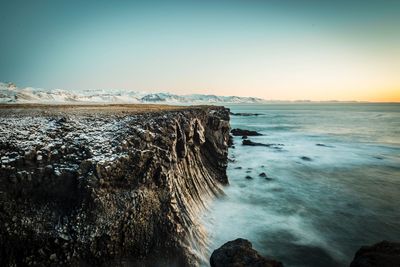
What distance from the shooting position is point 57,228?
9.06 metres

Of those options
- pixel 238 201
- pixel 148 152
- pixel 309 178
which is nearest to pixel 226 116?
pixel 238 201

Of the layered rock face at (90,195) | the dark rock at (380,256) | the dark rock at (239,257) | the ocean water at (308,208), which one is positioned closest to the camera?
the dark rock at (380,256)

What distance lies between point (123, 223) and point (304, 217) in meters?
12.6

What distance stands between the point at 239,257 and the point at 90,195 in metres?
5.99

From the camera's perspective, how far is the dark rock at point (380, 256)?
25.5 ft

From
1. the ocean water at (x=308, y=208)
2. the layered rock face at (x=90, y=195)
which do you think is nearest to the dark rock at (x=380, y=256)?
the ocean water at (x=308, y=208)

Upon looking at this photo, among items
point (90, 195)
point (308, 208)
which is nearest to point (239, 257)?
point (90, 195)

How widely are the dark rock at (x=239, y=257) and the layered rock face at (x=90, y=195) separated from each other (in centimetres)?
215

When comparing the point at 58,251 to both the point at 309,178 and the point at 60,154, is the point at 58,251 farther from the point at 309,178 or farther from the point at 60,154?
the point at 309,178

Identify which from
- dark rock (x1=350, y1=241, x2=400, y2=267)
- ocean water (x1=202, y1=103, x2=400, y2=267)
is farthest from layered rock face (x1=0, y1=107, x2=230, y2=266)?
dark rock (x1=350, y1=241, x2=400, y2=267)

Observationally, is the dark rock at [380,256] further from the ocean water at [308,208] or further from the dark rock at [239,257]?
the ocean water at [308,208]

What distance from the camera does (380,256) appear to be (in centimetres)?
814

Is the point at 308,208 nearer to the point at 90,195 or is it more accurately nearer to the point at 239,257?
the point at 239,257

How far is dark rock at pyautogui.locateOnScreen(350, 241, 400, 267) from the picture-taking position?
25.5 ft
